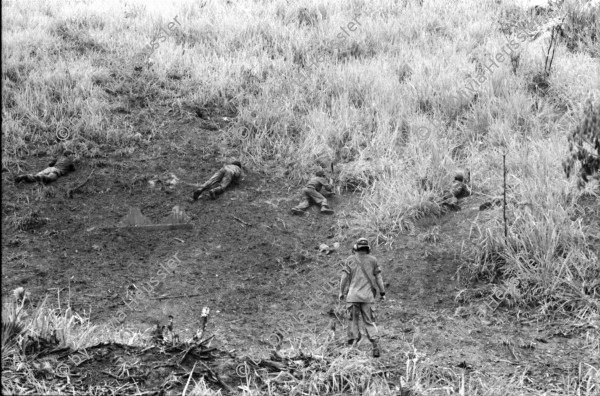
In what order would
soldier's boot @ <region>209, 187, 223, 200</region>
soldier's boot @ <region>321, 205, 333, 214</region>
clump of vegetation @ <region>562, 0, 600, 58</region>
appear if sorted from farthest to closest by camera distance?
clump of vegetation @ <region>562, 0, 600, 58</region>
soldier's boot @ <region>209, 187, 223, 200</region>
soldier's boot @ <region>321, 205, 333, 214</region>

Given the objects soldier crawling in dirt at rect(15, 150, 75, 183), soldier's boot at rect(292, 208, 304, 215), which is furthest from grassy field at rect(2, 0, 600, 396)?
soldier's boot at rect(292, 208, 304, 215)

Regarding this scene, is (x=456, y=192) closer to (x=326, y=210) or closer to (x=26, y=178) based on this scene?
(x=326, y=210)

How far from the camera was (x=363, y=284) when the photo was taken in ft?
17.3

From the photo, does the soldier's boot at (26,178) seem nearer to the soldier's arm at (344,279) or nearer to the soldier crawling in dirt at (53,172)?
the soldier crawling in dirt at (53,172)

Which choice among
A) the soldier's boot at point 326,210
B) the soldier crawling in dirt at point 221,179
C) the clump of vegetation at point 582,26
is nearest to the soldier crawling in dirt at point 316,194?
the soldier's boot at point 326,210

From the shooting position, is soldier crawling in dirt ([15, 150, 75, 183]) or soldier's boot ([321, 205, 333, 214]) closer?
soldier's boot ([321, 205, 333, 214])

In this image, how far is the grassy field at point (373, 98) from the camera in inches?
276

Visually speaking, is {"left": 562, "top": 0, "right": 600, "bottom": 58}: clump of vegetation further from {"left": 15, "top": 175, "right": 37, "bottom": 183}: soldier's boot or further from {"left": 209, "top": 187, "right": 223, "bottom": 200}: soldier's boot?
{"left": 15, "top": 175, "right": 37, "bottom": 183}: soldier's boot

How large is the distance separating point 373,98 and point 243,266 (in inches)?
164

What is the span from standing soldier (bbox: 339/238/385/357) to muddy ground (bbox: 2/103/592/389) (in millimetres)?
373

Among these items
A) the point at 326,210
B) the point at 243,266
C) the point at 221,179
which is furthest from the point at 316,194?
the point at 243,266

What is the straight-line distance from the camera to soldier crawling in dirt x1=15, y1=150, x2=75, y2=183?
8.72m

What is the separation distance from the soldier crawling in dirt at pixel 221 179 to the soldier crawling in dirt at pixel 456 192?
2.73 metres

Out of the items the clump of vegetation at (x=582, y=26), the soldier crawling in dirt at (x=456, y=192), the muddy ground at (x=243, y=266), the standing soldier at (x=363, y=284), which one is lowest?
the muddy ground at (x=243, y=266)
